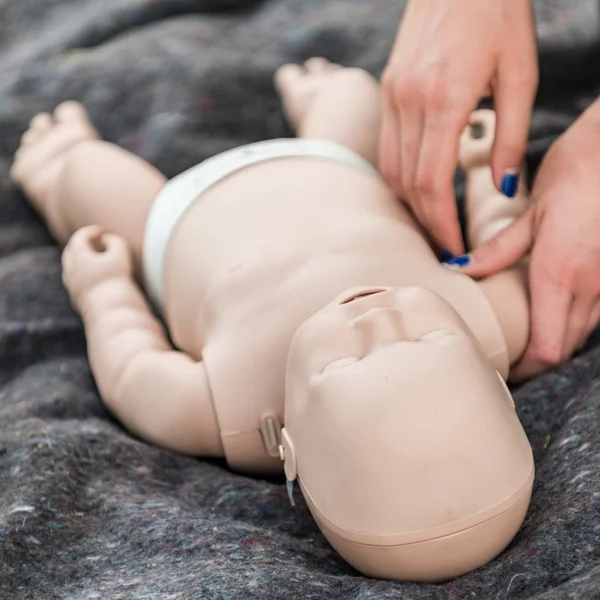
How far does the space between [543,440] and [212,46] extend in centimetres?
96

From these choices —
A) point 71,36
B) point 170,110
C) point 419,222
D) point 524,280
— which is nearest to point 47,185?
point 170,110

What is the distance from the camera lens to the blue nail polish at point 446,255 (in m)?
0.85

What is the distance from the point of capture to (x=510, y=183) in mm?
832

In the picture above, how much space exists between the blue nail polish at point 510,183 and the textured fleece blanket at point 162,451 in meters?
0.19

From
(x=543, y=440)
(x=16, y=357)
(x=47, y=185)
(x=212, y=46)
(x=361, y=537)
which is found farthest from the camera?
(x=212, y=46)

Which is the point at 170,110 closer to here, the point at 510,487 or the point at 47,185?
the point at 47,185

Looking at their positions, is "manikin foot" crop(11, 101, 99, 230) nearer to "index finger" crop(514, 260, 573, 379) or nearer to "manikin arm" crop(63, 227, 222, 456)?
"manikin arm" crop(63, 227, 222, 456)

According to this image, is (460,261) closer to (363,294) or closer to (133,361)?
(363,294)

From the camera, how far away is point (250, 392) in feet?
2.39

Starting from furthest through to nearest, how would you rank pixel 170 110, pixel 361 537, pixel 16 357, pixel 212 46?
pixel 212 46 → pixel 170 110 → pixel 16 357 → pixel 361 537

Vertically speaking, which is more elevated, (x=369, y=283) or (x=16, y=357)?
(x=369, y=283)

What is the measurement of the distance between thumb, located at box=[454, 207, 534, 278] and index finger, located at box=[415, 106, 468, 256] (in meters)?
0.04

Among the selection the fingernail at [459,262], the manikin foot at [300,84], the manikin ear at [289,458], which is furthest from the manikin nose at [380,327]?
the manikin foot at [300,84]

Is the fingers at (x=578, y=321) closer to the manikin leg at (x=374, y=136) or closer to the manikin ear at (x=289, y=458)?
the manikin leg at (x=374, y=136)
